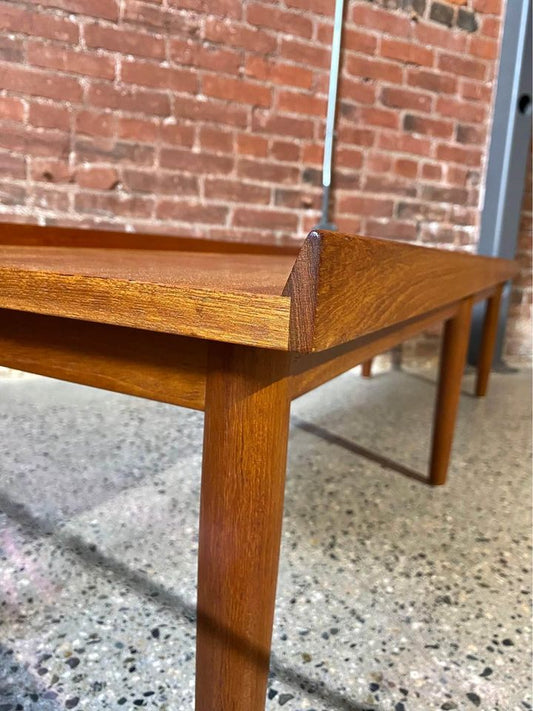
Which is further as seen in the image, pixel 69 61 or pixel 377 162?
pixel 377 162

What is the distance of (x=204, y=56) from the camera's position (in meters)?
1.87

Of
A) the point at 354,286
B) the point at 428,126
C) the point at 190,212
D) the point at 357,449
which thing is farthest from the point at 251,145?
the point at 354,286

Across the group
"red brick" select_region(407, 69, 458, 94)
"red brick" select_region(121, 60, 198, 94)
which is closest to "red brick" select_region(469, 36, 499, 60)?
"red brick" select_region(407, 69, 458, 94)

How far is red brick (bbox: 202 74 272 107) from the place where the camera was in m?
1.89

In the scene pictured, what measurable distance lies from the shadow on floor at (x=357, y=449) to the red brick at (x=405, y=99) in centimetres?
126

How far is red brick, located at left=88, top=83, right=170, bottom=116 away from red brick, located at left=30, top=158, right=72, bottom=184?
0.21m

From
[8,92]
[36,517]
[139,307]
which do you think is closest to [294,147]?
[8,92]

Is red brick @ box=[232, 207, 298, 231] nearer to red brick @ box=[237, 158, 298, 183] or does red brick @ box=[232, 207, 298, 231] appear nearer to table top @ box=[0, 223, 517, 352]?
red brick @ box=[237, 158, 298, 183]

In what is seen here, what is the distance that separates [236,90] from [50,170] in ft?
2.15

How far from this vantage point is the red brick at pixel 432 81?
2.19 meters

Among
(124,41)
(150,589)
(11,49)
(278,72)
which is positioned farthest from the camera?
(278,72)

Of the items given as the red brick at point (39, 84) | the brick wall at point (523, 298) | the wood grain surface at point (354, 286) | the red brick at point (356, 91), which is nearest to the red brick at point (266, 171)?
the red brick at point (356, 91)

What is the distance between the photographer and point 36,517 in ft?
3.58

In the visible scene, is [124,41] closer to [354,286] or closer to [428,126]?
[428,126]
